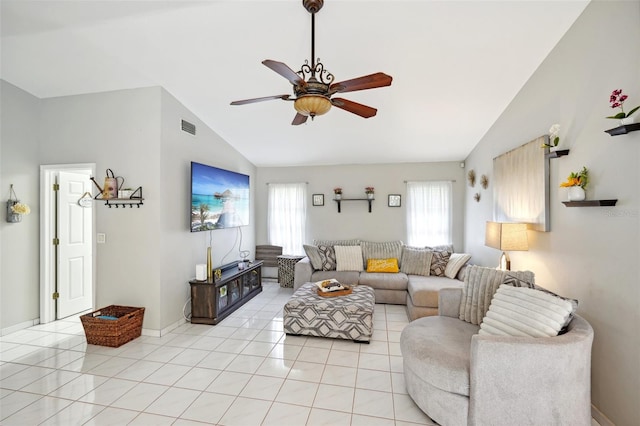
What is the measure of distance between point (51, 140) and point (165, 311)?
267cm

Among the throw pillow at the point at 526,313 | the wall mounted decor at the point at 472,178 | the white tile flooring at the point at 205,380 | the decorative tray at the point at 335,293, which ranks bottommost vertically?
the white tile flooring at the point at 205,380

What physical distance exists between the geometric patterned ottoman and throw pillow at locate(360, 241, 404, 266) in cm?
167

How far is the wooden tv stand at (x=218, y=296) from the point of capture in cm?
360

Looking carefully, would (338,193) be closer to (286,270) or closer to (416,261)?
(286,270)

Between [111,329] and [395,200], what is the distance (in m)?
4.62

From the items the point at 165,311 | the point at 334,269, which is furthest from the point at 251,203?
the point at 165,311

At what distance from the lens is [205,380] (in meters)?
2.43

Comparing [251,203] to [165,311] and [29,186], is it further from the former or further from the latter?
[29,186]

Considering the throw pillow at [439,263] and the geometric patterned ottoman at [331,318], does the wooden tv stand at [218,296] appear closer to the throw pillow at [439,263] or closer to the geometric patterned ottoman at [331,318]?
the geometric patterned ottoman at [331,318]

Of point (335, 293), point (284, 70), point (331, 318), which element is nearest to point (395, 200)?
point (335, 293)

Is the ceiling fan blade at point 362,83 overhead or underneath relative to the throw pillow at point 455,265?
overhead

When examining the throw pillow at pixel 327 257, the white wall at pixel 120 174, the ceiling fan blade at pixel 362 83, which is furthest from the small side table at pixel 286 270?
the ceiling fan blade at pixel 362 83

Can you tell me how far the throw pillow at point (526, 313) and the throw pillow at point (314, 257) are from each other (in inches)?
116

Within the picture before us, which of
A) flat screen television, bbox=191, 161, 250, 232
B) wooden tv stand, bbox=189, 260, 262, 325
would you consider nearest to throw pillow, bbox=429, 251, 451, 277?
wooden tv stand, bbox=189, 260, 262, 325
